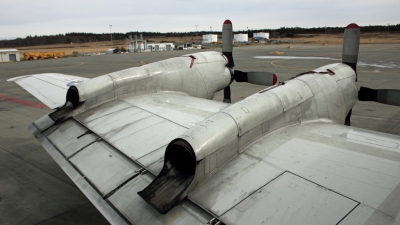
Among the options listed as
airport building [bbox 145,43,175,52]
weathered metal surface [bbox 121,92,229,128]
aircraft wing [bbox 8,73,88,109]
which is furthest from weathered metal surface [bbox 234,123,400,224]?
airport building [bbox 145,43,175,52]

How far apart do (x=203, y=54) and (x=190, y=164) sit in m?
5.56

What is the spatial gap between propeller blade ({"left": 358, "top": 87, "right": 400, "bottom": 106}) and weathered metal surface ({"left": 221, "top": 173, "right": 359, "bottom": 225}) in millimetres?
4041

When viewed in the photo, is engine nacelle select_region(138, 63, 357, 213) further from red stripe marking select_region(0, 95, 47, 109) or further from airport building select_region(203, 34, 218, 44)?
airport building select_region(203, 34, 218, 44)

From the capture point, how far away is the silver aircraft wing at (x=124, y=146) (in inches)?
126

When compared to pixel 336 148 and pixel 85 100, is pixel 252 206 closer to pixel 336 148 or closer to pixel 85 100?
pixel 336 148

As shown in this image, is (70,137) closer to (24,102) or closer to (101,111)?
(101,111)

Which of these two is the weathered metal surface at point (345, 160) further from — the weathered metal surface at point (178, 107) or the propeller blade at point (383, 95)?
the propeller blade at point (383, 95)

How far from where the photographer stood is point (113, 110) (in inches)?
240

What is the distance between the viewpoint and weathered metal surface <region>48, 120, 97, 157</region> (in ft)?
16.1

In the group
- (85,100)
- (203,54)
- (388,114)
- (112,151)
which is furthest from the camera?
(388,114)

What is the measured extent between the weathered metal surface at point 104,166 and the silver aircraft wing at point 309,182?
1.09 meters

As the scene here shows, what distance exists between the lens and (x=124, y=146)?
4492 mm

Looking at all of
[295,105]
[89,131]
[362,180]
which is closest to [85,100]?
[89,131]

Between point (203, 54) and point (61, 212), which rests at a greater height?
point (203, 54)
